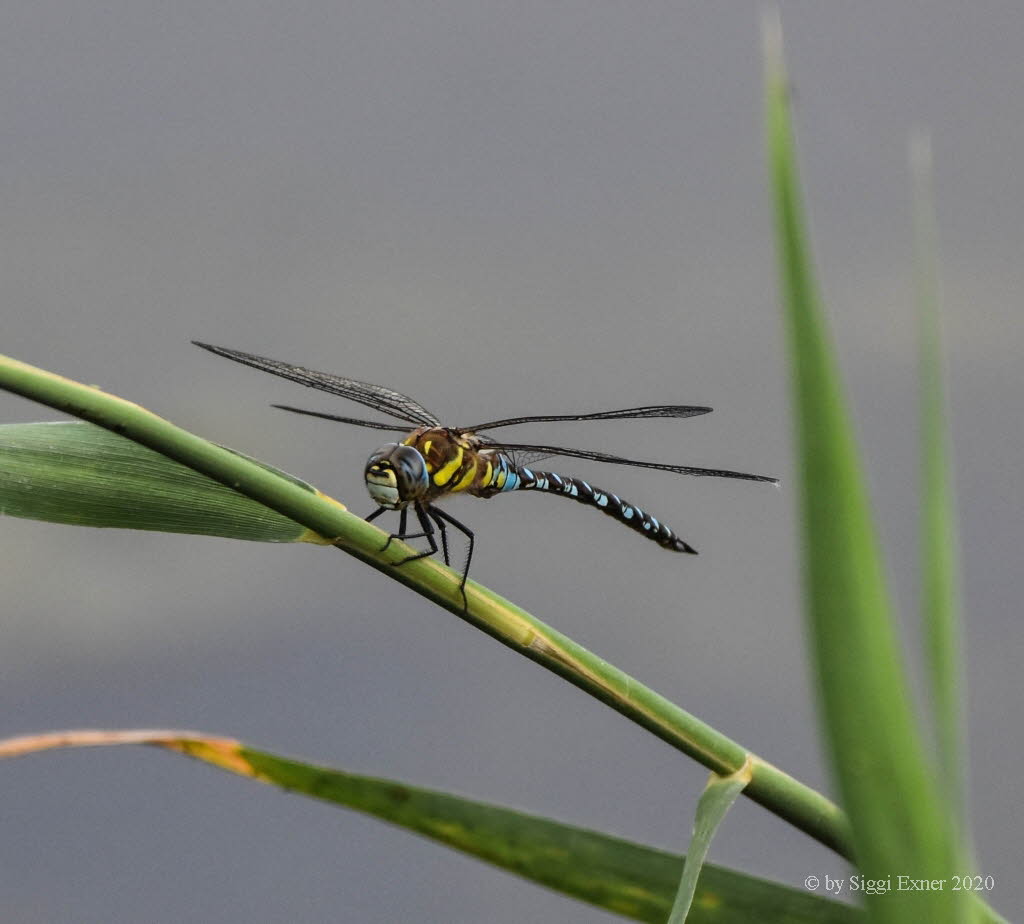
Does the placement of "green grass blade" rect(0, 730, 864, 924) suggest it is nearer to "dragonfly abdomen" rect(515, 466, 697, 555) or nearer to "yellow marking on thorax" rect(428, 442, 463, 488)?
"yellow marking on thorax" rect(428, 442, 463, 488)

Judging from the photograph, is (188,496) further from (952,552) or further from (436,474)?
(436,474)

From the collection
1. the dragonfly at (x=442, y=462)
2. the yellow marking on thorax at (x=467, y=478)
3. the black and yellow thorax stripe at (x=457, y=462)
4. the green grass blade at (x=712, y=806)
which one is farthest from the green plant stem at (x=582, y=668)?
the yellow marking on thorax at (x=467, y=478)

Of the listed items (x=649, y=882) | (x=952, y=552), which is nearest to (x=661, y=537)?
(x=649, y=882)

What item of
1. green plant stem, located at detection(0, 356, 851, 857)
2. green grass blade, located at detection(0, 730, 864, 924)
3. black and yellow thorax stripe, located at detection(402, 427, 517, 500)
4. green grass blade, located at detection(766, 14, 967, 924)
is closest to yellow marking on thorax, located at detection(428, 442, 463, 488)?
black and yellow thorax stripe, located at detection(402, 427, 517, 500)

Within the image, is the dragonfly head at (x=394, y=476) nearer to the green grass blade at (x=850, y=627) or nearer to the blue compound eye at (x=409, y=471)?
the blue compound eye at (x=409, y=471)

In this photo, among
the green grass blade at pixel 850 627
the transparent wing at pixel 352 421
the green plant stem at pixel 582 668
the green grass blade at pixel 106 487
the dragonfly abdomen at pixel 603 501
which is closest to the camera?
the green grass blade at pixel 850 627

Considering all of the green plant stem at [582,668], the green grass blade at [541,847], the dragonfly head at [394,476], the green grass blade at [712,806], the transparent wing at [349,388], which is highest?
the transparent wing at [349,388]

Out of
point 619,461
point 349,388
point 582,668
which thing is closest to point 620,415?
point 619,461
